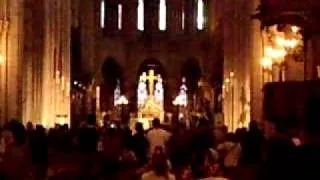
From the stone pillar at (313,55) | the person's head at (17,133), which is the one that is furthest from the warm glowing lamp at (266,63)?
the person's head at (17,133)

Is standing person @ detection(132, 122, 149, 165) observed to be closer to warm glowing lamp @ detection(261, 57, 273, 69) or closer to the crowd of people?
the crowd of people

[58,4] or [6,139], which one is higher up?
[58,4]

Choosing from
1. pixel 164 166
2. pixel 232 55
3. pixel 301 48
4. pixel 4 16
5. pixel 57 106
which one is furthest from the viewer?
pixel 232 55

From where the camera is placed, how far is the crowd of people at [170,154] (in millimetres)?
7566

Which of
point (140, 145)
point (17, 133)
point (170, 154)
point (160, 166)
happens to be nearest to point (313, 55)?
point (170, 154)

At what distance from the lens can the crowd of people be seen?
24.8 ft

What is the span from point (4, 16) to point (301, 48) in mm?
9369

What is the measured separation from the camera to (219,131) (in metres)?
18.9

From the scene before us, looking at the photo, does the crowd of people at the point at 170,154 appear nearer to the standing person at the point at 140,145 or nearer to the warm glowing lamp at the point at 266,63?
the standing person at the point at 140,145

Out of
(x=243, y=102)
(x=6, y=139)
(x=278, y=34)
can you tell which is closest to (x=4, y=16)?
(x=278, y=34)

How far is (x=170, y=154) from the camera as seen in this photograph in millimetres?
20844

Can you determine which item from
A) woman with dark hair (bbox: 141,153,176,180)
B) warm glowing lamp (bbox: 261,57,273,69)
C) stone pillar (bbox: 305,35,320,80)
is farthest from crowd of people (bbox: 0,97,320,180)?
warm glowing lamp (bbox: 261,57,273,69)

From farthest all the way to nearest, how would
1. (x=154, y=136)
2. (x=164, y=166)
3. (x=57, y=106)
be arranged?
1. (x=57, y=106)
2. (x=154, y=136)
3. (x=164, y=166)

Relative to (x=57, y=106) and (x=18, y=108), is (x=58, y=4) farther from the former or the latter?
(x=18, y=108)
